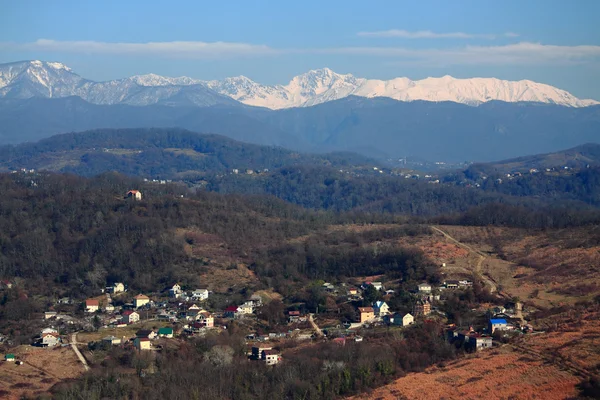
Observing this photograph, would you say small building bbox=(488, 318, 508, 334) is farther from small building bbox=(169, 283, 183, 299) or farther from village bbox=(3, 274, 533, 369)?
small building bbox=(169, 283, 183, 299)

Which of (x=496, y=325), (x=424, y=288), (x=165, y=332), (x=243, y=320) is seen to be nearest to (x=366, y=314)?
(x=424, y=288)

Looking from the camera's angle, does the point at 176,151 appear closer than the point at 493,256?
No

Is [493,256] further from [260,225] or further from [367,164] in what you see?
[367,164]

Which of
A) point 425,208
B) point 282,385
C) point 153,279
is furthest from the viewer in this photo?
point 425,208

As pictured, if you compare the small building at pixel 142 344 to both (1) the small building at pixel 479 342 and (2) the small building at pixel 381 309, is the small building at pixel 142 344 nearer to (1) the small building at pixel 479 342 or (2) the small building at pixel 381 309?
(2) the small building at pixel 381 309

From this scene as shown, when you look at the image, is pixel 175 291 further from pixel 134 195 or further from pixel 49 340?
pixel 134 195

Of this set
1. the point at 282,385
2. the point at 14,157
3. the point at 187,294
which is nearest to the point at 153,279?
the point at 187,294

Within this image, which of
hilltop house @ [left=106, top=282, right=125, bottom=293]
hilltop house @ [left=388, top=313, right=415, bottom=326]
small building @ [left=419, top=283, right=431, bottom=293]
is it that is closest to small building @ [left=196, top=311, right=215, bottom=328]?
hilltop house @ [left=388, top=313, right=415, bottom=326]
